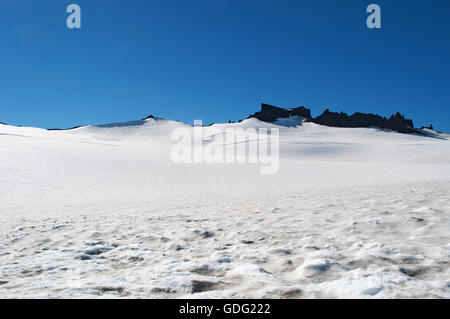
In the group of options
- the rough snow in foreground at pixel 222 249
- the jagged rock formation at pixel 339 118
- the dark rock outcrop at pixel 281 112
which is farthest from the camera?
the dark rock outcrop at pixel 281 112

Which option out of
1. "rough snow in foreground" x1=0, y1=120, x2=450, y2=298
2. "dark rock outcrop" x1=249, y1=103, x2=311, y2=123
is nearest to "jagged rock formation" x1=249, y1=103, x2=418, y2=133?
"dark rock outcrop" x1=249, y1=103, x2=311, y2=123

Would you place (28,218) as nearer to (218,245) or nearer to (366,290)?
(218,245)

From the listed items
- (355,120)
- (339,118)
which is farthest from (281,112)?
(355,120)

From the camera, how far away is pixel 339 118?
112625 millimetres

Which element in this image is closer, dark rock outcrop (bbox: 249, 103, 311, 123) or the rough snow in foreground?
the rough snow in foreground

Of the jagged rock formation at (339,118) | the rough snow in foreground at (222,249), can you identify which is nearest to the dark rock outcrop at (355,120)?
the jagged rock formation at (339,118)

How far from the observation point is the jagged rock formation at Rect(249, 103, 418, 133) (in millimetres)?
101875

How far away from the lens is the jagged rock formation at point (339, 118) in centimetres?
10188

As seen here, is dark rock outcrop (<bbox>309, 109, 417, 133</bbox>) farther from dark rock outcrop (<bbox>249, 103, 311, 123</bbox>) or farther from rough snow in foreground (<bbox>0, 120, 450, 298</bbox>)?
rough snow in foreground (<bbox>0, 120, 450, 298</bbox>)

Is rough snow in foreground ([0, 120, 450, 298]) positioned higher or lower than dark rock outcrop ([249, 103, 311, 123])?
lower

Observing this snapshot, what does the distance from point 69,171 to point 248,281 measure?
18357mm

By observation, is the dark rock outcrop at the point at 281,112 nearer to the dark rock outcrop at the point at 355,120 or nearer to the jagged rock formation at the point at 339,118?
the jagged rock formation at the point at 339,118

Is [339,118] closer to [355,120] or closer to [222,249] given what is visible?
[355,120]

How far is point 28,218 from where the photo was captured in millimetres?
8008
